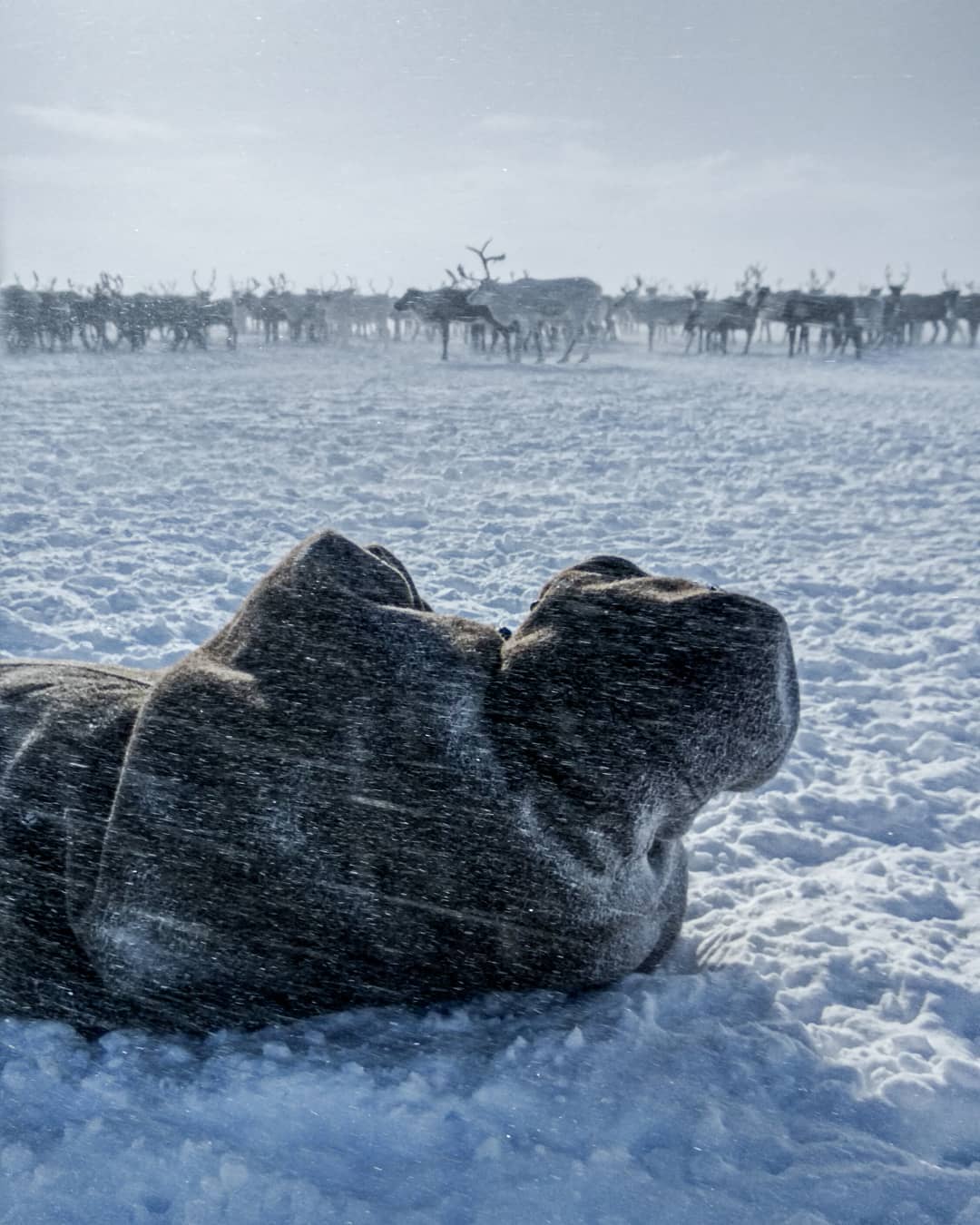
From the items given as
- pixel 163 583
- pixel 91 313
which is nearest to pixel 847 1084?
pixel 163 583

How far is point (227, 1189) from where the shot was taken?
1409 mm

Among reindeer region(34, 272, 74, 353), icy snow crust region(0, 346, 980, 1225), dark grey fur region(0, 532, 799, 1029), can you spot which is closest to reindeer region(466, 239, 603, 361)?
reindeer region(34, 272, 74, 353)

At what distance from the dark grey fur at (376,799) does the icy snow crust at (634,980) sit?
15 centimetres

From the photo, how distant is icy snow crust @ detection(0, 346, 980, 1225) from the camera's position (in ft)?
4.78

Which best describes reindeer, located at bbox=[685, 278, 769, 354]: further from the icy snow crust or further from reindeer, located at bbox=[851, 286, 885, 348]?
the icy snow crust

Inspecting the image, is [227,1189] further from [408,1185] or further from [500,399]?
[500,399]

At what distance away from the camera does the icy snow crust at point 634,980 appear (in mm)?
1456

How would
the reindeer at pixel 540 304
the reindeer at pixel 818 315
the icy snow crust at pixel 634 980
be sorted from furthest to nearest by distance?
1. the reindeer at pixel 818 315
2. the reindeer at pixel 540 304
3. the icy snow crust at pixel 634 980

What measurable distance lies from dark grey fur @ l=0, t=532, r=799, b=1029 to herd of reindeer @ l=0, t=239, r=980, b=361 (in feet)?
60.1

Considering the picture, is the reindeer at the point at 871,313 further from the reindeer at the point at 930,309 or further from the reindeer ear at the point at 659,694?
the reindeer ear at the point at 659,694

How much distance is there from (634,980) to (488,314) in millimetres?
21016

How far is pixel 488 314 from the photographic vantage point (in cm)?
2162

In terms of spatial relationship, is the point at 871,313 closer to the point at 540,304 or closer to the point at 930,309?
the point at 930,309

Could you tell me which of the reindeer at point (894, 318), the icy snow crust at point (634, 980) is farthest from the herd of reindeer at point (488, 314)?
the icy snow crust at point (634, 980)
